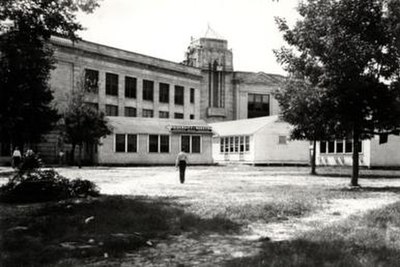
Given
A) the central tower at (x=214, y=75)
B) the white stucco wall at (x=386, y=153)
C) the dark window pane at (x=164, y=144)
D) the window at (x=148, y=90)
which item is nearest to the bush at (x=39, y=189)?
the dark window pane at (x=164, y=144)

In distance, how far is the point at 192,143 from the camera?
151 feet

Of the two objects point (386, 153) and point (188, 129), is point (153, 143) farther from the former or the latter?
point (386, 153)

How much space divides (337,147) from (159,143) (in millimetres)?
14686

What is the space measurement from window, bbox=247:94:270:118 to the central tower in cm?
293

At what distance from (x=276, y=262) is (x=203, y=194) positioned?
9.30 metres

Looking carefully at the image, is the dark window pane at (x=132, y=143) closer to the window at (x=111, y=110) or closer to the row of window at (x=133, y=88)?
the row of window at (x=133, y=88)

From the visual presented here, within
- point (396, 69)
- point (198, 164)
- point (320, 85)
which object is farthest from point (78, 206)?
point (198, 164)

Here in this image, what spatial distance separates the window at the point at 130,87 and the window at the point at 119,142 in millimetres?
11561

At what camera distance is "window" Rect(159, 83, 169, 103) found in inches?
2281

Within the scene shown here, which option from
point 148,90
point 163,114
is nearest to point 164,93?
point 163,114

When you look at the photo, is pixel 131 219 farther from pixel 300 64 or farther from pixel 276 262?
pixel 300 64

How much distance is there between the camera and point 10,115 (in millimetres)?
29969

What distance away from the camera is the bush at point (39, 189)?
545 inches

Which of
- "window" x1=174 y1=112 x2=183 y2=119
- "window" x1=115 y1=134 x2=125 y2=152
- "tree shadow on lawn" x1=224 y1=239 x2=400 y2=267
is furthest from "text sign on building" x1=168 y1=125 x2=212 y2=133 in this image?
"tree shadow on lawn" x1=224 y1=239 x2=400 y2=267
